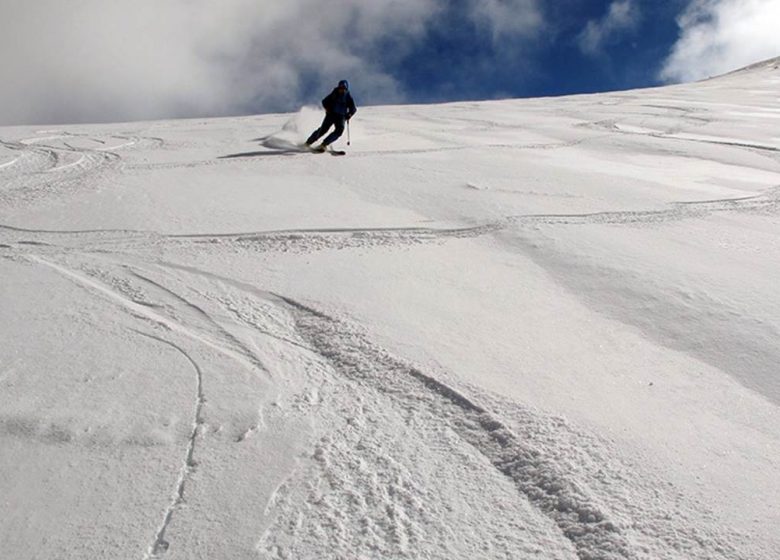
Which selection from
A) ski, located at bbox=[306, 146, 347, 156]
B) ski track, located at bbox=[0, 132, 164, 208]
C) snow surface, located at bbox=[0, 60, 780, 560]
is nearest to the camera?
snow surface, located at bbox=[0, 60, 780, 560]

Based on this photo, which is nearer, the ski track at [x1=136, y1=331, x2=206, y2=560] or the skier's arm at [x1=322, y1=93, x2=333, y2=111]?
the ski track at [x1=136, y1=331, x2=206, y2=560]

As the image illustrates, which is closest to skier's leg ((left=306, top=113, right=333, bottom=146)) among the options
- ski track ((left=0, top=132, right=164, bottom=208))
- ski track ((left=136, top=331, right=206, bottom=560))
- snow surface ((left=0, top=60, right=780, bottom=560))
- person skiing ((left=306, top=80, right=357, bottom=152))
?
person skiing ((left=306, top=80, right=357, bottom=152))

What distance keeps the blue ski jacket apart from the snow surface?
346 centimetres

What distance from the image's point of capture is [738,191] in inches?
233

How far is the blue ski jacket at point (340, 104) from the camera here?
348 inches

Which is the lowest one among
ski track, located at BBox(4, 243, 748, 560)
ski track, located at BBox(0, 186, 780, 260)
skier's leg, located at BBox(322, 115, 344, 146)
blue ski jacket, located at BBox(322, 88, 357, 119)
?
ski track, located at BBox(4, 243, 748, 560)

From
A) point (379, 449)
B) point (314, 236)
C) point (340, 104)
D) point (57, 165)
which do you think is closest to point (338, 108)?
point (340, 104)

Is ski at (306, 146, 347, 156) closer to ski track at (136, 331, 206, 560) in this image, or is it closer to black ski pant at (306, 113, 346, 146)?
black ski pant at (306, 113, 346, 146)

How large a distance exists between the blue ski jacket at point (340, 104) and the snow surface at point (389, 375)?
346 centimetres

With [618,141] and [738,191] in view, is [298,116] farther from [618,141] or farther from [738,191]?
[738,191]

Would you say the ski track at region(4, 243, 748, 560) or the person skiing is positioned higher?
the person skiing

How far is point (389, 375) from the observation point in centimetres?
269

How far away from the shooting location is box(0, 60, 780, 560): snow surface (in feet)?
6.23

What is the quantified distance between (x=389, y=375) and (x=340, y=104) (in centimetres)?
684
